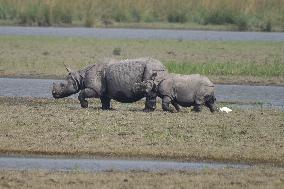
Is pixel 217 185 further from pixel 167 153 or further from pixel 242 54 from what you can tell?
pixel 242 54

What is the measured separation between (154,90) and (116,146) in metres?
4.42

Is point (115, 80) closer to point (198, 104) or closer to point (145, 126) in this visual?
point (198, 104)

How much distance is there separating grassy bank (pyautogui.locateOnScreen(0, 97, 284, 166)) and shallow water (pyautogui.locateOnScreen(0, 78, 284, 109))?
2.83m

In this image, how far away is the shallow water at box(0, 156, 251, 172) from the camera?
14902 mm

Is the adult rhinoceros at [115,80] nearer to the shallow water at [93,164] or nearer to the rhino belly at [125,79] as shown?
the rhino belly at [125,79]

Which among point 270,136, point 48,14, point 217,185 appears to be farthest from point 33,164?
point 48,14

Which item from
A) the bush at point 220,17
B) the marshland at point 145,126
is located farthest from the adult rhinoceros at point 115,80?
the bush at point 220,17

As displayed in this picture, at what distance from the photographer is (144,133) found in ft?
57.2

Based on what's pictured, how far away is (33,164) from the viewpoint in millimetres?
15188

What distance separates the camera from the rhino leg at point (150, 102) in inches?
810

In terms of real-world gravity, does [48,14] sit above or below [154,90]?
below

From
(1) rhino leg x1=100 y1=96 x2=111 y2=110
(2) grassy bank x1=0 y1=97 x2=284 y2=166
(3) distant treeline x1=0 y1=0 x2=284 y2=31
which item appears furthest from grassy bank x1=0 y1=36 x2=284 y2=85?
(3) distant treeline x1=0 y1=0 x2=284 y2=31

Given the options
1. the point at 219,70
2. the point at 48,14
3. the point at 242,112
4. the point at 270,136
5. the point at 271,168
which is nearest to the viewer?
the point at 271,168

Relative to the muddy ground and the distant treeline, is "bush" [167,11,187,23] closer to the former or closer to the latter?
the distant treeline
